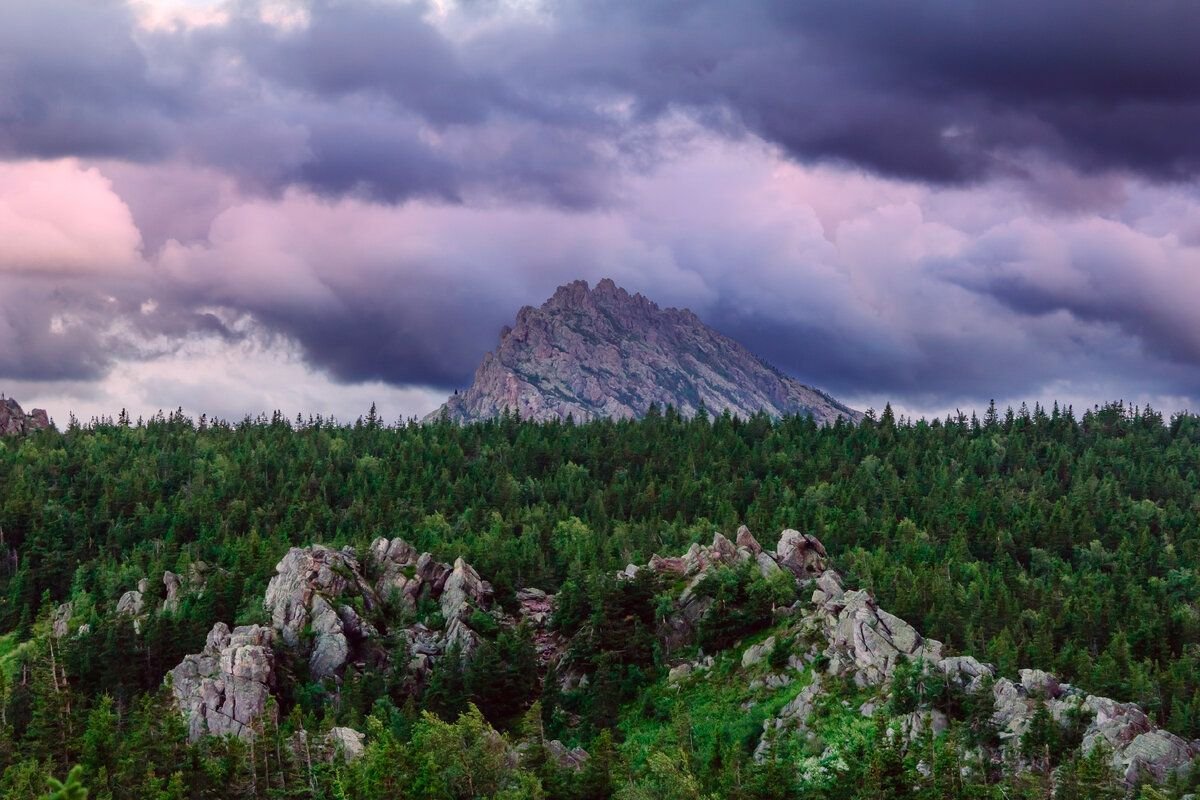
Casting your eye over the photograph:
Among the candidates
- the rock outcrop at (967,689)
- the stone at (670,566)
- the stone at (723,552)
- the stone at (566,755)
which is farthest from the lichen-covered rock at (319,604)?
the rock outcrop at (967,689)

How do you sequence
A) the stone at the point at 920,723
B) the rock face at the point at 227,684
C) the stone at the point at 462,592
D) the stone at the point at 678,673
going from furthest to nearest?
the stone at the point at 462,592 → the stone at the point at 678,673 → the rock face at the point at 227,684 → the stone at the point at 920,723

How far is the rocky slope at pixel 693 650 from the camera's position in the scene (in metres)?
119

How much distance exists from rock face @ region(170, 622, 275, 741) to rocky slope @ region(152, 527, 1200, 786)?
0.17 m

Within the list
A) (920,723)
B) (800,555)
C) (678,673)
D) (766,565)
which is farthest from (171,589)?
(920,723)

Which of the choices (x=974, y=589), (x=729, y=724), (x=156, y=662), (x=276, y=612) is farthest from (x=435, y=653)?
(x=974, y=589)

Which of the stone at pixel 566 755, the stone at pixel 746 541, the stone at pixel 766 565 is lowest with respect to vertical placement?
the stone at pixel 566 755

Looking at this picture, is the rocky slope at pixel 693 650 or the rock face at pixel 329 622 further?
the rock face at pixel 329 622

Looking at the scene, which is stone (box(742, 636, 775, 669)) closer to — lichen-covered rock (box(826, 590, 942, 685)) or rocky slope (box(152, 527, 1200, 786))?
rocky slope (box(152, 527, 1200, 786))

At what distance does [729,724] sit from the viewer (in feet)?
442

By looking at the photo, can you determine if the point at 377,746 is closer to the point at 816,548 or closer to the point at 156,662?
the point at 156,662

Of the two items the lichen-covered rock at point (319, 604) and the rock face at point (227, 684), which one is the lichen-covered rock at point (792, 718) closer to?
the rock face at point (227, 684)

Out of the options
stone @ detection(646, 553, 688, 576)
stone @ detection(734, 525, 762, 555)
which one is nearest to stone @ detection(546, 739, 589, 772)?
stone @ detection(646, 553, 688, 576)

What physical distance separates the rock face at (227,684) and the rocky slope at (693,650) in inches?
6.8

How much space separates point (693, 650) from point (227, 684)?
187 ft
